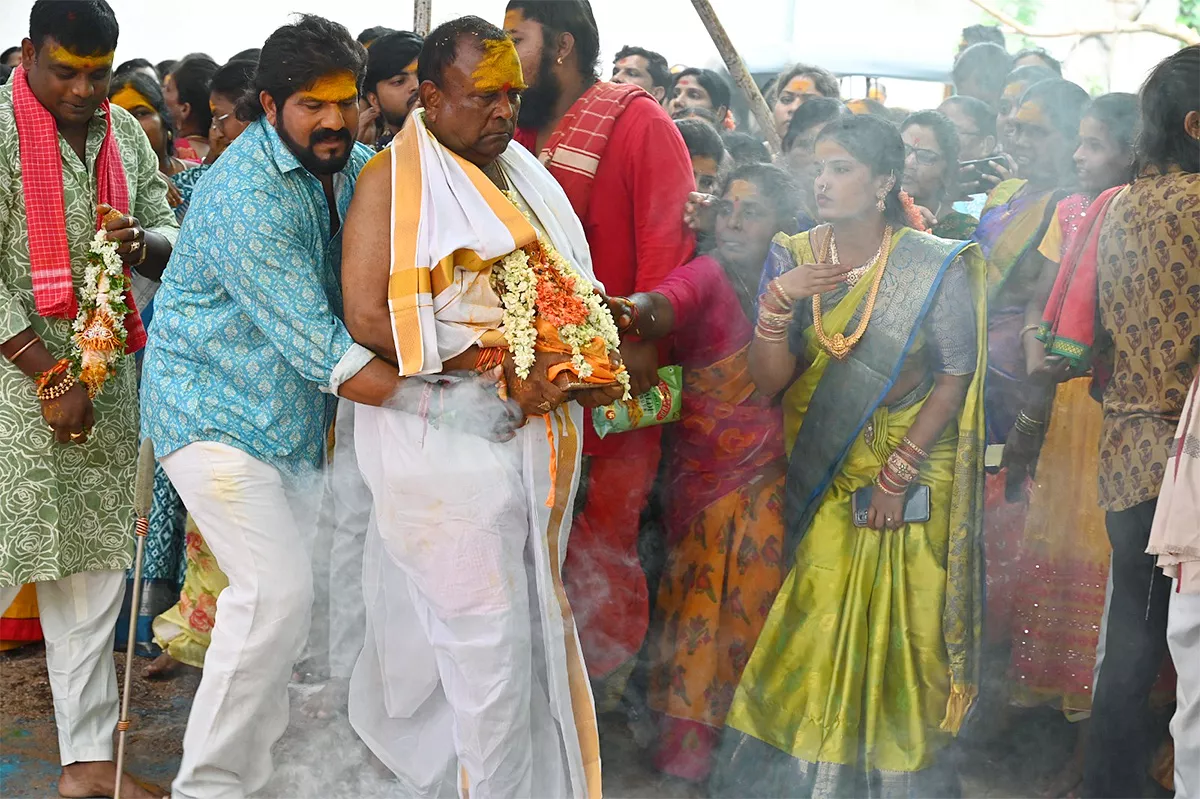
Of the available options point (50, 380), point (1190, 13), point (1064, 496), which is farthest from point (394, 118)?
point (1190, 13)

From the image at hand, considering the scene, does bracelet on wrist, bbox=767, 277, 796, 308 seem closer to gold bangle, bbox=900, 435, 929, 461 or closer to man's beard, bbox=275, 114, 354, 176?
gold bangle, bbox=900, 435, 929, 461

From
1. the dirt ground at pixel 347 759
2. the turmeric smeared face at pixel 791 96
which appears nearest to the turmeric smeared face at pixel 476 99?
the dirt ground at pixel 347 759

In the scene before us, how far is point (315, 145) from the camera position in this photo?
137 inches

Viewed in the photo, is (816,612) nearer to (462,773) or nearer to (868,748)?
(868,748)

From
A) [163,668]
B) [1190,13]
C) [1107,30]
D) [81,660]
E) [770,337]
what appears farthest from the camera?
[1107,30]

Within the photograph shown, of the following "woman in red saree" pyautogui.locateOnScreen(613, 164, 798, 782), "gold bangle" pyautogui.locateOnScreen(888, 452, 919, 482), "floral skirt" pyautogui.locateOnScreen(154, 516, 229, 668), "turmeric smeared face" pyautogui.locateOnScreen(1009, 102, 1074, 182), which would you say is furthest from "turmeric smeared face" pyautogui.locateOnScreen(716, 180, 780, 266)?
"floral skirt" pyautogui.locateOnScreen(154, 516, 229, 668)

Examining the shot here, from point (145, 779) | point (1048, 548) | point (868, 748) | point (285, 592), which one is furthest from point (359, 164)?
point (1048, 548)

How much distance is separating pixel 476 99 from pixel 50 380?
1.48 meters

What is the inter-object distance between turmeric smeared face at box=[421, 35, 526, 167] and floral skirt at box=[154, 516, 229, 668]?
1.98 meters

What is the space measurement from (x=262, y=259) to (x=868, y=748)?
2167 mm

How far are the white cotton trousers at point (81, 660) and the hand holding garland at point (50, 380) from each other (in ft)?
Answer: 1.72

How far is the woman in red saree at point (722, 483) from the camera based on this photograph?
13.1 feet

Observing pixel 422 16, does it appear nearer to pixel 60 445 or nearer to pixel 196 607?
pixel 60 445

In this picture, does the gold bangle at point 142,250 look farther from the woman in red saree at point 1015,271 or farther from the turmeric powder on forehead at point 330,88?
the woman in red saree at point 1015,271
